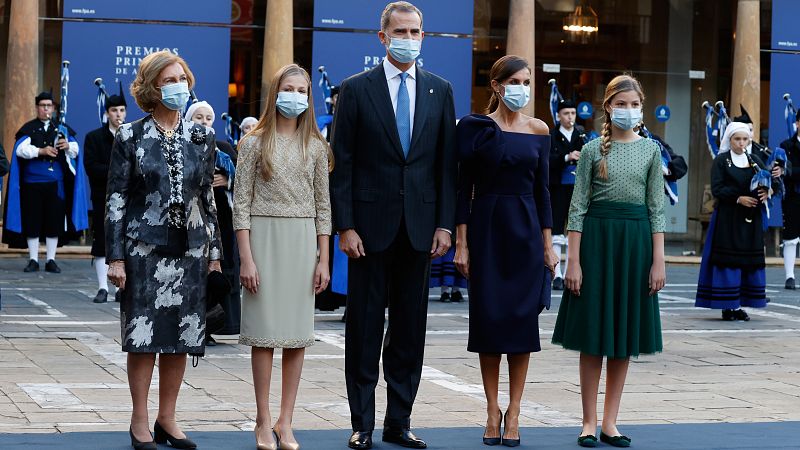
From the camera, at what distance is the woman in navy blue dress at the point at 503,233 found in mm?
7426

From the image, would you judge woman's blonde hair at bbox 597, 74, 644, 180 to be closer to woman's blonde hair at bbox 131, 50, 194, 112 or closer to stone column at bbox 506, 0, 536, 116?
woman's blonde hair at bbox 131, 50, 194, 112

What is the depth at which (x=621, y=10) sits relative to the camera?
2291 cm

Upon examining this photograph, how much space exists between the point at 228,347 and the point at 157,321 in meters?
4.48

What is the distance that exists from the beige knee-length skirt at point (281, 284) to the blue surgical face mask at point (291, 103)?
0.50m

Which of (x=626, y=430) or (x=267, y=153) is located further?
(x=626, y=430)

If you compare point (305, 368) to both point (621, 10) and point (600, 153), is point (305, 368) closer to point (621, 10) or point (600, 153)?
point (600, 153)

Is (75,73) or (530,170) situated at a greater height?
(75,73)

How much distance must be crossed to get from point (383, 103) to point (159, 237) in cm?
127

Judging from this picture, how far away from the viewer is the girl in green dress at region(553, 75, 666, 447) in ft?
25.0

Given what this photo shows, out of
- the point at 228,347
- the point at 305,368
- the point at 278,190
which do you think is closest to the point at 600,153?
the point at 278,190

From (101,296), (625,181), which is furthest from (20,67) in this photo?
(625,181)

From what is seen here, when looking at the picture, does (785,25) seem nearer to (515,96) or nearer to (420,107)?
(515,96)

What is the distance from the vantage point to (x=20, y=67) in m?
19.4

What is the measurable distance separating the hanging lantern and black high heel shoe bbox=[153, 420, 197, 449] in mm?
16213
